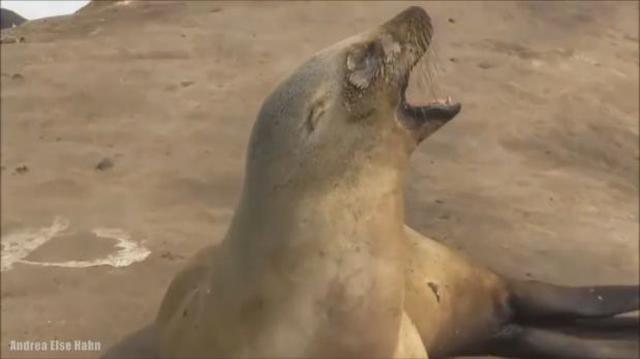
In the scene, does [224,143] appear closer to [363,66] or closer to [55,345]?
[55,345]

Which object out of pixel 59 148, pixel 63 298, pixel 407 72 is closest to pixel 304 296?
pixel 407 72

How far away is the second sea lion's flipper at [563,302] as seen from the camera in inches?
149

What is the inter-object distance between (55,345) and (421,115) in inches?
56.1

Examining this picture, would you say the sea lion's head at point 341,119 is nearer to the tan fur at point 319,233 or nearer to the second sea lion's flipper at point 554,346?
the tan fur at point 319,233

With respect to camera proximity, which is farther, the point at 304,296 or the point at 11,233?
the point at 11,233

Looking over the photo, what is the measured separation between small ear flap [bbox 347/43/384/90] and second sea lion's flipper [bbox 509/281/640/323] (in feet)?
4.10

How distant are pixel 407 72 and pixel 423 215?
1946 millimetres

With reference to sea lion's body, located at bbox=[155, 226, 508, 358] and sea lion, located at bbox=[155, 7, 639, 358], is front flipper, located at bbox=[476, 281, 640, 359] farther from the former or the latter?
sea lion, located at bbox=[155, 7, 639, 358]

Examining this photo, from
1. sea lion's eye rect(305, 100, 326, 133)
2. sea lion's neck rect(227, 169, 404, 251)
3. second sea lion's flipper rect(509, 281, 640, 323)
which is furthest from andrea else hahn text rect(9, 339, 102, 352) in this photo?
second sea lion's flipper rect(509, 281, 640, 323)

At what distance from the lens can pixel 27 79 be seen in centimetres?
683

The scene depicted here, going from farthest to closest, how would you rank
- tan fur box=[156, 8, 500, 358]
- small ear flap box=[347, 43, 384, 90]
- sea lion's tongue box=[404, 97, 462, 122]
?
sea lion's tongue box=[404, 97, 462, 122] → small ear flap box=[347, 43, 384, 90] → tan fur box=[156, 8, 500, 358]

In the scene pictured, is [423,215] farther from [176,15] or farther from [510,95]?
[176,15]

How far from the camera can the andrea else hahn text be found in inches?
135

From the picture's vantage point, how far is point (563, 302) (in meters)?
3.80
